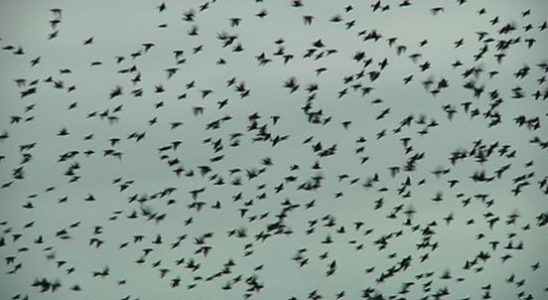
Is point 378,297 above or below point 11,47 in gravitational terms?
below

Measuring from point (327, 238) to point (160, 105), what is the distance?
453 inches

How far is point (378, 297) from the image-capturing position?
67.7 m

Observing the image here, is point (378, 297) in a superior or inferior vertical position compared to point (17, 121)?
inferior

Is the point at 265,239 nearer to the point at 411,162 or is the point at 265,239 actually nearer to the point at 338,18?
the point at 411,162

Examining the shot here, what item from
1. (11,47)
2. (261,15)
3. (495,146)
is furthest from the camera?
(495,146)

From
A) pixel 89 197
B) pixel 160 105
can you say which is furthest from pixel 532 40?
pixel 89 197

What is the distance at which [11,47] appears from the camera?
195 feet

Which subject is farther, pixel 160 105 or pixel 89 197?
pixel 89 197

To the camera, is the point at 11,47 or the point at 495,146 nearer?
the point at 11,47

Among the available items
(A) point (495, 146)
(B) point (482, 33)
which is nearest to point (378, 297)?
(A) point (495, 146)

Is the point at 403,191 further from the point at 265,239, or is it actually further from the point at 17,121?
the point at 17,121

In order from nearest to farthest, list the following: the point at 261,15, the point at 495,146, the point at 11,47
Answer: the point at 261,15
the point at 11,47
the point at 495,146

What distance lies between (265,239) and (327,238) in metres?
2.96

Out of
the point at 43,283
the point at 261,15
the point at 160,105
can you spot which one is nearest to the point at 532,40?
the point at 261,15
